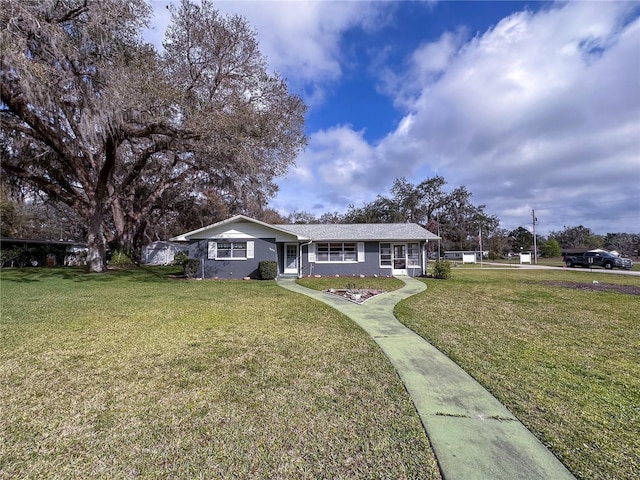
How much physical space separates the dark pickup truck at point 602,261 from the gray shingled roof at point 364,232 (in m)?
18.0

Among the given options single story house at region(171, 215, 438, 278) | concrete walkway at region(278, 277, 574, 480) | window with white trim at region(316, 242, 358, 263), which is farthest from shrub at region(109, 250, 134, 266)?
concrete walkway at region(278, 277, 574, 480)

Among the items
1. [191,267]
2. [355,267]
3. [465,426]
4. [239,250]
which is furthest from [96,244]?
[465,426]

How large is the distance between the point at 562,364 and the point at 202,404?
4.57 meters

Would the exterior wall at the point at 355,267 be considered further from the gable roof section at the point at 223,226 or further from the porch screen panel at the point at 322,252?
the gable roof section at the point at 223,226

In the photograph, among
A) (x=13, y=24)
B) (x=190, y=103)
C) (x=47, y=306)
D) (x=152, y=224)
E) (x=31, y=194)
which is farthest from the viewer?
(x=152, y=224)

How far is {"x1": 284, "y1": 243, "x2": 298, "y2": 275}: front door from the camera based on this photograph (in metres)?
17.7

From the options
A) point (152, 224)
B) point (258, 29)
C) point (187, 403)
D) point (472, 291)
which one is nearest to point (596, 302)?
point (472, 291)

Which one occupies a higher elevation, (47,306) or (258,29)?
(258,29)

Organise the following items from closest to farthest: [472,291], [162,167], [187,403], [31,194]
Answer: [187,403], [472,291], [31,194], [162,167]

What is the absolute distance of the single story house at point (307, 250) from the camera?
16.3 m

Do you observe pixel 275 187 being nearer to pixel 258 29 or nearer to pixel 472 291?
pixel 258 29

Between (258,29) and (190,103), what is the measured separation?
4.66 meters

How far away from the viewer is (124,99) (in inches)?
424

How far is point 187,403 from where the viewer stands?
10.1ft
